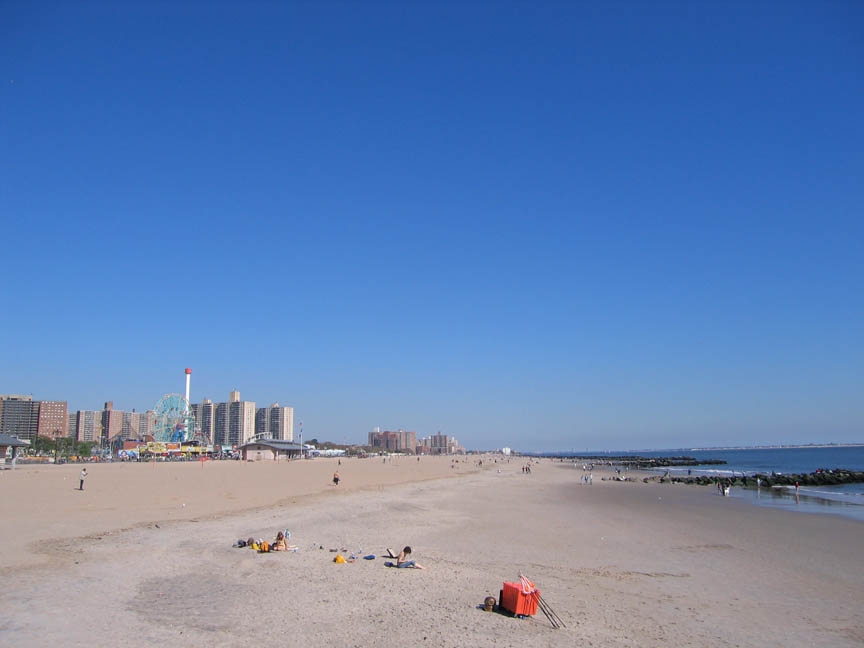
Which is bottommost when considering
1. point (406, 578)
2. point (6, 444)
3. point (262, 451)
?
point (262, 451)

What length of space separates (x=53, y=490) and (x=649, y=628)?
29.0 m

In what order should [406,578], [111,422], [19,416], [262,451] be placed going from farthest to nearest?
[111,422] < [19,416] < [262,451] < [406,578]

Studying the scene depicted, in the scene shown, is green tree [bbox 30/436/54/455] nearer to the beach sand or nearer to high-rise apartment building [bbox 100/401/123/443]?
high-rise apartment building [bbox 100/401/123/443]

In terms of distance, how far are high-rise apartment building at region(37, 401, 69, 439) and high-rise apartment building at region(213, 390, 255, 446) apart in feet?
150

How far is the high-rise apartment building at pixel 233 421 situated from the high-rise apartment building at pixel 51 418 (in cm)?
4576

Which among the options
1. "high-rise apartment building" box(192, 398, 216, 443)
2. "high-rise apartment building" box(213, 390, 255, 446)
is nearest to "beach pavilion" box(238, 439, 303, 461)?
"high-rise apartment building" box(213, 390, 255, 446)

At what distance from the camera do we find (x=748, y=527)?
75.3 ft

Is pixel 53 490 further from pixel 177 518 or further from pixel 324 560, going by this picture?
pixel 324 560

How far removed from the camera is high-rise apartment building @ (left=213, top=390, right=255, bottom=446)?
189875mm

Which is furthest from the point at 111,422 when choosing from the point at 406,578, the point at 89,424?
the point at 406,578

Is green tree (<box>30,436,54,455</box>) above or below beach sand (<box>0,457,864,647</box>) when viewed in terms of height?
below

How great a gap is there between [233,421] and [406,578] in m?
194

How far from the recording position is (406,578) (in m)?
12.0

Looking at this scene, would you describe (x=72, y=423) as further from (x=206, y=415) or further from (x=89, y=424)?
(x=206, y=415)
